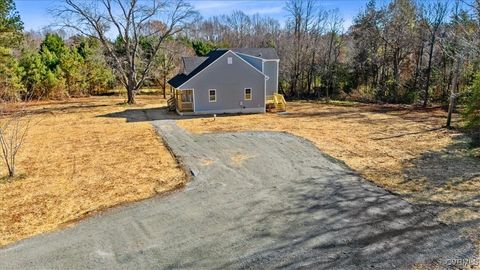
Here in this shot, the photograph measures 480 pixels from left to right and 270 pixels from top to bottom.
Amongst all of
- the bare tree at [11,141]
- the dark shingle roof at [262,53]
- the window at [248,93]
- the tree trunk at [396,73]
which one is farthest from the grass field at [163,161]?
the dark shingle roof at [262,53]

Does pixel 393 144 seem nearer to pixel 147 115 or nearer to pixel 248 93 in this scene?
pixel 248 93

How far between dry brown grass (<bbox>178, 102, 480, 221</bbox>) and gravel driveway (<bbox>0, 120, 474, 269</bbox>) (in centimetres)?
118

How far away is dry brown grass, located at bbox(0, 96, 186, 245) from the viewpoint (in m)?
8.59

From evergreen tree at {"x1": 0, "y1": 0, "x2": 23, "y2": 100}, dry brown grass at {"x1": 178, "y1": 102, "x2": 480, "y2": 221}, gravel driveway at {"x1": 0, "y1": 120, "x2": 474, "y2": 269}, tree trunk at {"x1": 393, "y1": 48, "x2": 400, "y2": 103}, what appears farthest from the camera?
tree trunk at {"x1": 393, "y1": 48, "x2": 400, "y2": 103}

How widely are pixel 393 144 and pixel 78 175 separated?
40.8 feet

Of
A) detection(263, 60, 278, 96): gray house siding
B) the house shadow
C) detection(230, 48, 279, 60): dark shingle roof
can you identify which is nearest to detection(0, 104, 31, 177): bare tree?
the house shadow

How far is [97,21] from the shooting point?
2789 cm

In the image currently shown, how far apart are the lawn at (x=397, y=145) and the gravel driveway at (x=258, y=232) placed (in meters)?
1.04

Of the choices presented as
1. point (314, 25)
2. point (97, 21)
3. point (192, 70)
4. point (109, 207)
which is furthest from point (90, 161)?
point (314, 25)

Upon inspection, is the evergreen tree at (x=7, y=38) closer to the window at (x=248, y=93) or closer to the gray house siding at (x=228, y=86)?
the gray house siding at (x=228, y=86)

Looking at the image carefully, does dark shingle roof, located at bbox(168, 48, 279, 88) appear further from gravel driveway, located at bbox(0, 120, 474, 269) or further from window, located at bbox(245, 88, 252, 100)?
gravel driveway, located at bbox(0, 120, 474, 269)

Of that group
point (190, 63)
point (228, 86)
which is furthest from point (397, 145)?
point (190, 63)

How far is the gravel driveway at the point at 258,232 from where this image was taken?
6.29m

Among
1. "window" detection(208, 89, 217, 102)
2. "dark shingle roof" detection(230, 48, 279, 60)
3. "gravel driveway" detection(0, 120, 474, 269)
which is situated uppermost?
"dark shingle roof" detection(230, 48, 279, 60)
